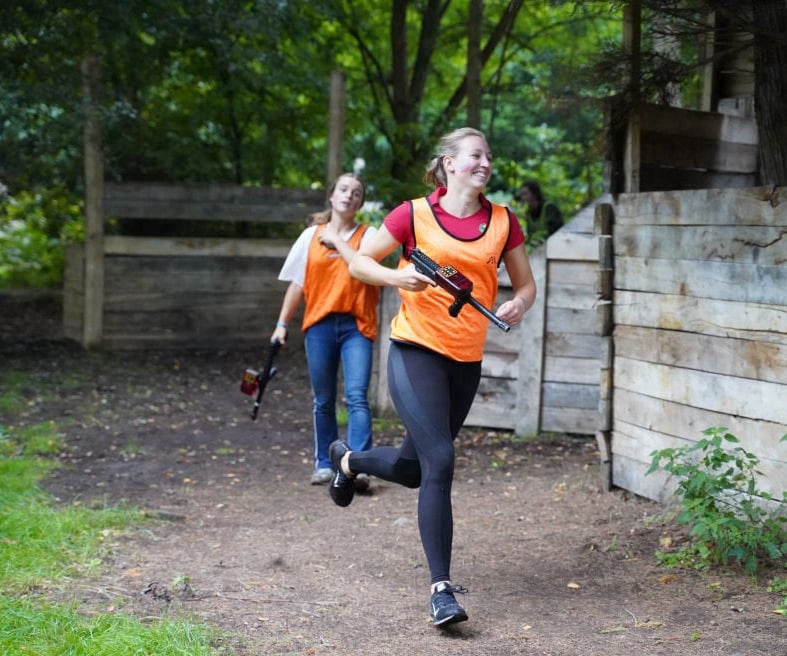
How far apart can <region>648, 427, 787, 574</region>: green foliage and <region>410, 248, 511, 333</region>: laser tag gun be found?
1.57 meters

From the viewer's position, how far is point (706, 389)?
587 cm

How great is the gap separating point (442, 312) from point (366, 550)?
1.81 metres

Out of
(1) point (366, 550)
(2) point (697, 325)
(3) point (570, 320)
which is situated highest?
(2) point (697, 325)

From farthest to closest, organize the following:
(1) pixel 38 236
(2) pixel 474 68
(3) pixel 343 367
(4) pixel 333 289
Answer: (1) pixel 38 236
(2) pixel 474 68
(3) pixel 343 367
(4) pixel 333 289

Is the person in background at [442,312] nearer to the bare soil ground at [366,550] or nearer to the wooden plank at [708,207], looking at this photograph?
the bare soil ground at [366,550]

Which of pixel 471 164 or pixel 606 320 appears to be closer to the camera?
pixel 471 164

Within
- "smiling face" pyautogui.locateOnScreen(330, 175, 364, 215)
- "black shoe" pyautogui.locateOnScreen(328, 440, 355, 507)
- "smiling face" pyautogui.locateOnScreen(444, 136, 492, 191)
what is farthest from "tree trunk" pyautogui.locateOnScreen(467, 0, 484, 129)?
"smiling face" pyautogui.locateOnScreen(444, 136, 492, 191)

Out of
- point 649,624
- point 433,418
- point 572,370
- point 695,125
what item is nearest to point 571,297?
point 572,370

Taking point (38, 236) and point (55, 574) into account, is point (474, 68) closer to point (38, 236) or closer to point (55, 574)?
point (55, 574)

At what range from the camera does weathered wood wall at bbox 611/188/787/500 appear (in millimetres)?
5383

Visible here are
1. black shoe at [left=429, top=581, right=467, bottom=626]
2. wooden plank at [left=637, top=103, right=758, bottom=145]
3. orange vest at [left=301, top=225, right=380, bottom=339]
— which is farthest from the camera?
orange vest at [left=301, top=225, right=380, bottom=339]

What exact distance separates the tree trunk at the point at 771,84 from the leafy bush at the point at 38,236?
33.0 feet

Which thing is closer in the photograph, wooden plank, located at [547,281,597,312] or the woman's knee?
the woman's knee

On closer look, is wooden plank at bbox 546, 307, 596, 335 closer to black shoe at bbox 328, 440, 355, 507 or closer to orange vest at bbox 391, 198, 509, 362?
black shoe at bbox 328, 440, 355, 507
